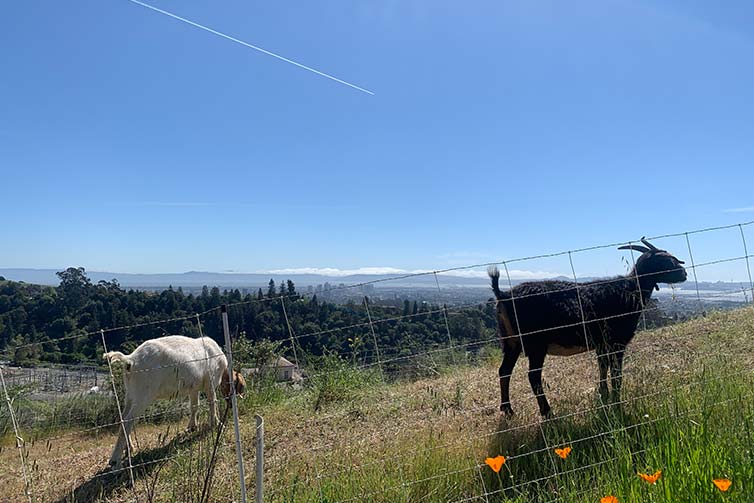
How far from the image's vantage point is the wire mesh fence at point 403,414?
2.90 m

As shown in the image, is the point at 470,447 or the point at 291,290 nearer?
the point at 470,447

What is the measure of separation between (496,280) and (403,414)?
5.32ft

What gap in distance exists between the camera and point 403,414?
16.6ft

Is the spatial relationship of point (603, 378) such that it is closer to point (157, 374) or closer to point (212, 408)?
point (212, 408)

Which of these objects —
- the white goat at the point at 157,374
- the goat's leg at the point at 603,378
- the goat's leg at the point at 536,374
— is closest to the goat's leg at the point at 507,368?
the goat's leg at the point at 536,374

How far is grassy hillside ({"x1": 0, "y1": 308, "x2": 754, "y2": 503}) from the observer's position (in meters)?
2.56

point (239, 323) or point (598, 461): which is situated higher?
point (239, 323)

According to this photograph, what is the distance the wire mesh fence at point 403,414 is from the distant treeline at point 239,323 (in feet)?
0.12

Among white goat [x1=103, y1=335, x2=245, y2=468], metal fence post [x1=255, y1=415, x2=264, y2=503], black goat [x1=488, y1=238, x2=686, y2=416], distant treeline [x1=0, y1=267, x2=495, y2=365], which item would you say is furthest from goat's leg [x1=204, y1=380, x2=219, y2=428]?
black goat [x1=488, y1=238, x2=686, y2=416]

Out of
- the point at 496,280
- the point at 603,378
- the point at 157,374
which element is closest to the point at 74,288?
the point at 157,374

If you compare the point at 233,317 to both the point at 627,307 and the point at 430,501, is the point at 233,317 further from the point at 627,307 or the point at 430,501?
the point at 627,307

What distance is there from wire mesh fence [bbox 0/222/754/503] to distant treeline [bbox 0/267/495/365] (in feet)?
0.12

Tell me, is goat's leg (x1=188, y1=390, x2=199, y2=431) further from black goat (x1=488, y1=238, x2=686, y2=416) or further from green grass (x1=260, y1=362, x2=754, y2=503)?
black goat (x1=488, y1=238, x2=686, y2=416)

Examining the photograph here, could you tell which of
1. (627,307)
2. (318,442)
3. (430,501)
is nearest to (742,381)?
(627,307)
